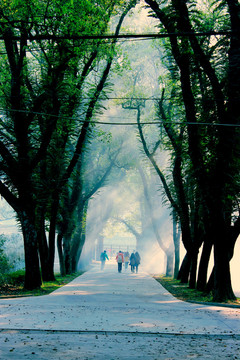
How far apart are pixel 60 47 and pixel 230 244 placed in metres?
9.06

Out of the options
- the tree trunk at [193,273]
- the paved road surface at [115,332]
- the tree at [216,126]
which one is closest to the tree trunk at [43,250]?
the tree trunk at [193,273]

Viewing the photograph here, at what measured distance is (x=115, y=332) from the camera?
27.2 ft

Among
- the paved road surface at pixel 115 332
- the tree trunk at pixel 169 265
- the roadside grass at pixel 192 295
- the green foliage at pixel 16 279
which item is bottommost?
the paved road surface at pixel 115 332

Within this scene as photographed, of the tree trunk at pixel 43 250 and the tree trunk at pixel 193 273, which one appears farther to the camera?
the tree trunk at pixel 43 250

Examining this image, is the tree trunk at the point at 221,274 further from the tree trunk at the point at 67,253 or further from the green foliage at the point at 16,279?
the tree trunk at the point at 67,253

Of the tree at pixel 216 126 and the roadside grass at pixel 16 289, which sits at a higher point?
the tree at pixel 216 126

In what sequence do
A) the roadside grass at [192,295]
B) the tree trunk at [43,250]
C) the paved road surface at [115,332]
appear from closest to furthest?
the paved road surface at [115,332], the roadside grass at [192,295], the tree trunk at [43,250]

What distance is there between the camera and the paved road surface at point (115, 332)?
6.68 m

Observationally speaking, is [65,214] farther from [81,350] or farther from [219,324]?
[81,350]

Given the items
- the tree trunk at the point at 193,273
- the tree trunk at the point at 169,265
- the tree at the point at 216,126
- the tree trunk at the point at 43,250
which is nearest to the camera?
the tree at the point at 216,126

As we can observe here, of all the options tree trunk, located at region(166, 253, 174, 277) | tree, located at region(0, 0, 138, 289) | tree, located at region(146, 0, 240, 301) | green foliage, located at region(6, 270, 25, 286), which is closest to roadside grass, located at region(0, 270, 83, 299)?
green foliage, located at region(6, 270, 25, 286)

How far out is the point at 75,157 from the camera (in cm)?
2227

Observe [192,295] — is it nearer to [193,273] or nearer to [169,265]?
[193,273]

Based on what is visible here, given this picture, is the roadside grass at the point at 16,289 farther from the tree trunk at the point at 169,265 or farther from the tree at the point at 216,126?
the tree trunk at the point at 169,265
